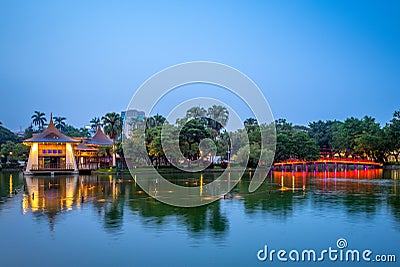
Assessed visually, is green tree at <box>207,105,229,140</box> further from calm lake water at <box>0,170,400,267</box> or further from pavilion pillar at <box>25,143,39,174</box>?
calm lake water at <box>0,170,400,267</box>

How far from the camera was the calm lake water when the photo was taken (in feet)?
52.0

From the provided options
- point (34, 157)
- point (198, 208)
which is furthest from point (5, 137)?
point (198, 208)

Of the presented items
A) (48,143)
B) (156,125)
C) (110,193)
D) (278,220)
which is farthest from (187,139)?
(278,220)

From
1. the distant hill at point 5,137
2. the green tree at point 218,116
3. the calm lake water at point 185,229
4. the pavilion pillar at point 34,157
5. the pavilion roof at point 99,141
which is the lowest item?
the calm lake water at point 185,229

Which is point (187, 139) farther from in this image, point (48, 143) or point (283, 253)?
point (283, 253)

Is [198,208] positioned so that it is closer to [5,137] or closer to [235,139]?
[235,139]

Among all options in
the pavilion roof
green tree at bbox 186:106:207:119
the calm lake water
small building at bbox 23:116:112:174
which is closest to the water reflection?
the calm lake water

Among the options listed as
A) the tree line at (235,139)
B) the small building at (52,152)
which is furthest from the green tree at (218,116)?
the small building at (52,152)

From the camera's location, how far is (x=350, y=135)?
87.3 m

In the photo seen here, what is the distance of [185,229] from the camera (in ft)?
65.9

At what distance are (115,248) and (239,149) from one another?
54.3 m

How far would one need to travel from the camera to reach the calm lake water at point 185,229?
1584 centimetres

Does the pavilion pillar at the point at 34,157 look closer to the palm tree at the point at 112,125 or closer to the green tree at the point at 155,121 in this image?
the palm tree at the point at 112,125

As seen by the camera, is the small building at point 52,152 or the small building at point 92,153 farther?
the small building at point 92,153
